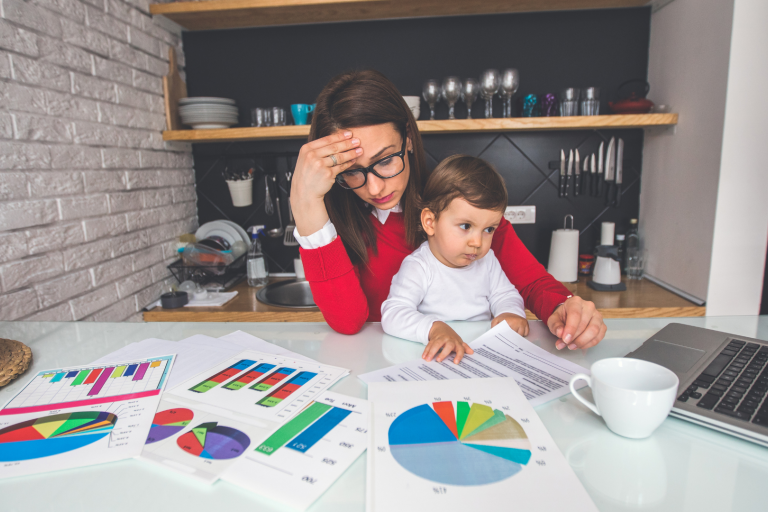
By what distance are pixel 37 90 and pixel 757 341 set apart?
6.10 ft

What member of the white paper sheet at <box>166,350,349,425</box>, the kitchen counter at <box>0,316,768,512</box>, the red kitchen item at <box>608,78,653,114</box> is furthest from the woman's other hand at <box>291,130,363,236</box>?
the red kitchen item at <box>608,78,653,114</box>

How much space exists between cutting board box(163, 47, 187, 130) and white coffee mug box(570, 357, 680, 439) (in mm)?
2071

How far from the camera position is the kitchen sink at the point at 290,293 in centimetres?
213

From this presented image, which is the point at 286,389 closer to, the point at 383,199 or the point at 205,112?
the point at 383,199

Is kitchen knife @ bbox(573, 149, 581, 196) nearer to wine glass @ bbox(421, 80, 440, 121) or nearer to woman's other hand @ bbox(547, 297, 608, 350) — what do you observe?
wine glass @ bbox(421, 80, 440, 121)

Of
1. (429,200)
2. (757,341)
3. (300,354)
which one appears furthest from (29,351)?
(757,341)

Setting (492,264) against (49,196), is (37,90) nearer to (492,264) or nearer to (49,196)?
(49,196)

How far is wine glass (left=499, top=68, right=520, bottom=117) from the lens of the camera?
1934 mm

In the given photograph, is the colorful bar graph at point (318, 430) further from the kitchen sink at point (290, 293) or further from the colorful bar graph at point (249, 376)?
the kitchen sink at point (290, 293)

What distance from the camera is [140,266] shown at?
72.0 inches

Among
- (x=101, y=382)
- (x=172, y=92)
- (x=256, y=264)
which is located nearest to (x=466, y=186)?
(x=101, y=382)

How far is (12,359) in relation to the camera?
767 mm

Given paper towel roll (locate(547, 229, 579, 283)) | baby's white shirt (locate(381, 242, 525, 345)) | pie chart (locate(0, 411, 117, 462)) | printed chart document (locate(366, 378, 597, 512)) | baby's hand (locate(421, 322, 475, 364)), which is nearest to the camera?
printed chart document (locate(366, 378, 597, 512))

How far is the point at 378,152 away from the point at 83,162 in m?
1.10
